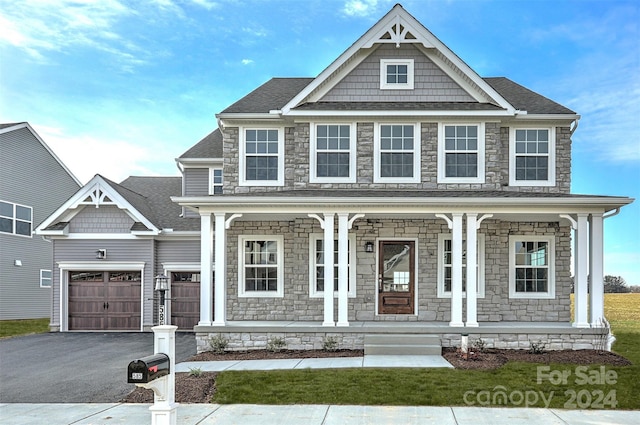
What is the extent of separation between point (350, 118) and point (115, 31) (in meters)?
7.09

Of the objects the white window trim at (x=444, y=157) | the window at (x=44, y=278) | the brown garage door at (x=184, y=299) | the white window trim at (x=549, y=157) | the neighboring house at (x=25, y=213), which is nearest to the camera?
the white window trim at (x=444, y=157)

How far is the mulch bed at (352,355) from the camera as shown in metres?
8.73

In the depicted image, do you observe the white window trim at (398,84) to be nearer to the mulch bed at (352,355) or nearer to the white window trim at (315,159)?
the white window trim at (315,159)

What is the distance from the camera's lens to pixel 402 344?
1211cm

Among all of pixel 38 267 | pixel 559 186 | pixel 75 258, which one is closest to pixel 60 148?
pixel 38 267

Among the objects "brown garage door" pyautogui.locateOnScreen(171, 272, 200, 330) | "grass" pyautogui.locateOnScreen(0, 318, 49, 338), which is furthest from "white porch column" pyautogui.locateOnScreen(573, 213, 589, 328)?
"grass" pyautogui.locateOnScreen(0, 318, 49, 338)

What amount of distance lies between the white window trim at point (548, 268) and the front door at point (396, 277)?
2600 millimetres

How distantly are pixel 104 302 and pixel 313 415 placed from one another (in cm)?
1258

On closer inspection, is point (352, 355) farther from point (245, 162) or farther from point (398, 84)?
point (398, 84)

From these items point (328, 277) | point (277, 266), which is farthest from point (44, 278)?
point (328, 277)

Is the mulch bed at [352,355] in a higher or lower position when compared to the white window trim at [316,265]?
lower

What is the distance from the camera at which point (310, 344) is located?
12.5 meters

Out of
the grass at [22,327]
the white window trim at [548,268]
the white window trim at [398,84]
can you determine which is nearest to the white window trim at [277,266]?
the white window trim at [398,84]

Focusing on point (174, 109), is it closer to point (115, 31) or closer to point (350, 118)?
point (115, 31)
